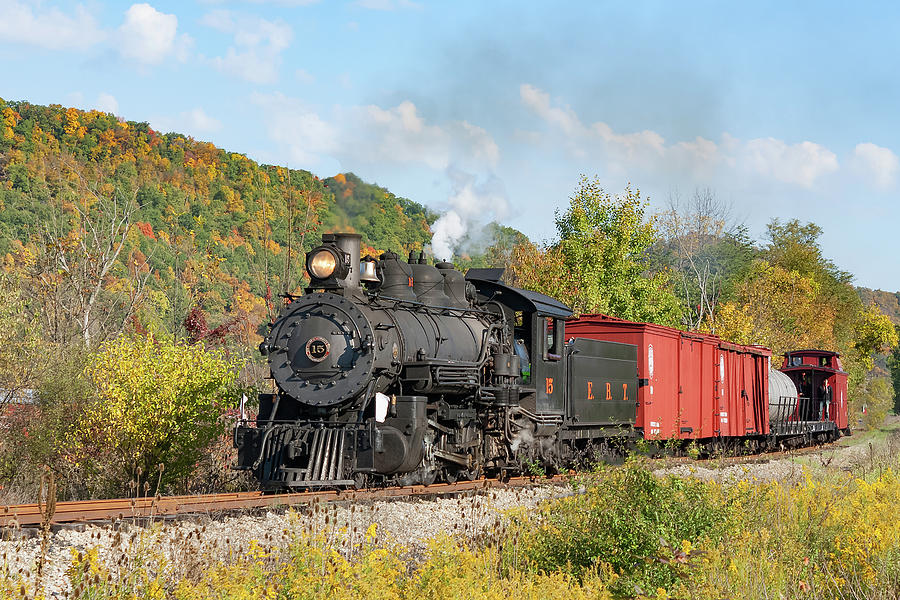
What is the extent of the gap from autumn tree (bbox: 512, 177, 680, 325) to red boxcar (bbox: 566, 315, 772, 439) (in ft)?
16.5

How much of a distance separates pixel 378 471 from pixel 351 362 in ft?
5.23

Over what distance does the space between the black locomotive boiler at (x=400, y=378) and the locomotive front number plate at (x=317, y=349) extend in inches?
0.6

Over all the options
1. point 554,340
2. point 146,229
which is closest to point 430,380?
point 554,340

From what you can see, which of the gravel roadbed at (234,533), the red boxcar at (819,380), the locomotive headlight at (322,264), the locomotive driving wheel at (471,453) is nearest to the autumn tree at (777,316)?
the red boxcar at (819,380)

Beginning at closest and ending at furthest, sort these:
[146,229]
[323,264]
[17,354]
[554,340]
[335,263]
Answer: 1. [335,263]
2. [323,264]
3. [17,354]
4. [554,340]
5. [146,229]

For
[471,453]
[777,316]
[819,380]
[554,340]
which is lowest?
[471,453]

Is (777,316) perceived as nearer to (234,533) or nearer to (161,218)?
(161,218)

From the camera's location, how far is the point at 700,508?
9.18m

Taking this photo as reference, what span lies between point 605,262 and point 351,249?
2058 cm

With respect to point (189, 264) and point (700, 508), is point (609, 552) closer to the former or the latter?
point (700, 508)

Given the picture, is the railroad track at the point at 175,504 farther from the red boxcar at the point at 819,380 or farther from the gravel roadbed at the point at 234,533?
the red boxcar at the point at 819,380

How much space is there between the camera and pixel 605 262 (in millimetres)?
32906

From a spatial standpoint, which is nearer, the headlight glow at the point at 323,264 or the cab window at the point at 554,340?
the headlight glow at the point at 323,264

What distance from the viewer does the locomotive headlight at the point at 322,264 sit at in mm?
13367
